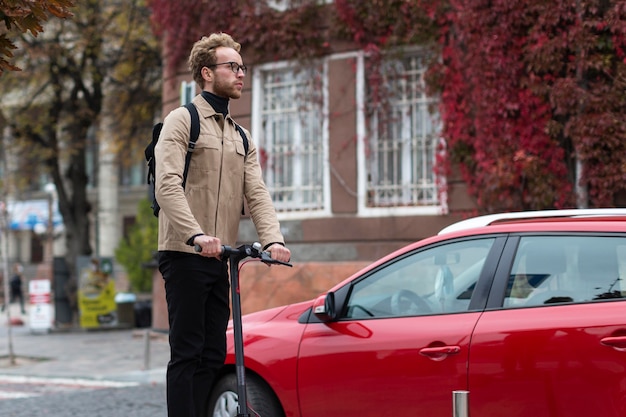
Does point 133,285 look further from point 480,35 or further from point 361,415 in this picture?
point 361,415

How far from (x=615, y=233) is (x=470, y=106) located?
22.5 ft

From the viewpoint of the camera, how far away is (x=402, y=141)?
40.8 feet

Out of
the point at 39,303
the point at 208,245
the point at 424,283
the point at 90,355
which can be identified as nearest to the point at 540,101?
the point at 424,283

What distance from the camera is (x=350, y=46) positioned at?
41.5ft

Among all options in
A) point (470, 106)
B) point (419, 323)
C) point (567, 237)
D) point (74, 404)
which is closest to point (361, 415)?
point (419, 323)

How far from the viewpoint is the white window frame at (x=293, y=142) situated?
12875 mm

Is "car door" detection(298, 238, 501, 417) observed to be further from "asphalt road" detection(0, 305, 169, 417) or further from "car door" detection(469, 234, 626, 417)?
"asphalt road" detection(0, 305, 169, 417)

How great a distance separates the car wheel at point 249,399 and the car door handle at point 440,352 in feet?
3.49

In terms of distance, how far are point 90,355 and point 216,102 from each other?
10625 mm

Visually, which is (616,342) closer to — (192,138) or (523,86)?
(192,138)

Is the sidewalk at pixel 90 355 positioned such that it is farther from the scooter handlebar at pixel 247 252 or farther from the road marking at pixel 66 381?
the scooter handlebar at pixel 247 252

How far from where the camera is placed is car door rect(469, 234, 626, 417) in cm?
430

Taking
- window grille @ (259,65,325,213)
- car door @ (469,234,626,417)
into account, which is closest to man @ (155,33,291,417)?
car door @ (469,234,626,417)

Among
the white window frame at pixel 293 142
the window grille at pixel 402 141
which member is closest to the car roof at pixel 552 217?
the window grille at pixel 402 141
